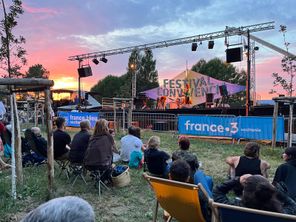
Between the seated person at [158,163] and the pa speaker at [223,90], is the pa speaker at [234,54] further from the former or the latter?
the seated person at [158,163]

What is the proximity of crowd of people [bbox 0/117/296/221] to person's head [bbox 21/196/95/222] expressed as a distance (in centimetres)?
3

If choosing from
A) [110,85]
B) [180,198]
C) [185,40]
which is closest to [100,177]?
[180,198]

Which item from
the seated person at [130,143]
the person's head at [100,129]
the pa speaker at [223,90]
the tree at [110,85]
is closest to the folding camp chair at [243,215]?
the person's head at [100,129]

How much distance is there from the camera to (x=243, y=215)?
272 cm

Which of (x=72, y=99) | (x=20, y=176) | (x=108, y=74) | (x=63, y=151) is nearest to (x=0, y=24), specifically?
(x=63, y=151)

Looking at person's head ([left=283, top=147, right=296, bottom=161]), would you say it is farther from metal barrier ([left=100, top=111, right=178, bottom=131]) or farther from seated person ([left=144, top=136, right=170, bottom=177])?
metal barrier ([left=100, top=111, right=178, bottom=131])

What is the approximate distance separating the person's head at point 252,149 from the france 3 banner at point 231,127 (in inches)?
294

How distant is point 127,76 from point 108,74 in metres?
9.42

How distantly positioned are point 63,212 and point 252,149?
3739 millimetres

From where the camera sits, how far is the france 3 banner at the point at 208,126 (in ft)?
42.0

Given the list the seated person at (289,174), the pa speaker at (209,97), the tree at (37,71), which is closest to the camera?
the seated person at (289,174)

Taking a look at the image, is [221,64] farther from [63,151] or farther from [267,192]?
[267,192]

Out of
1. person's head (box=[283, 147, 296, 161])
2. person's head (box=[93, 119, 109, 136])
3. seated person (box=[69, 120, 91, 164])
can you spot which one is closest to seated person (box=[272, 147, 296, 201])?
person's head (box=[283, 147, 296, 161])

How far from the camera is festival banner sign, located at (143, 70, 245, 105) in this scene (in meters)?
24.9
